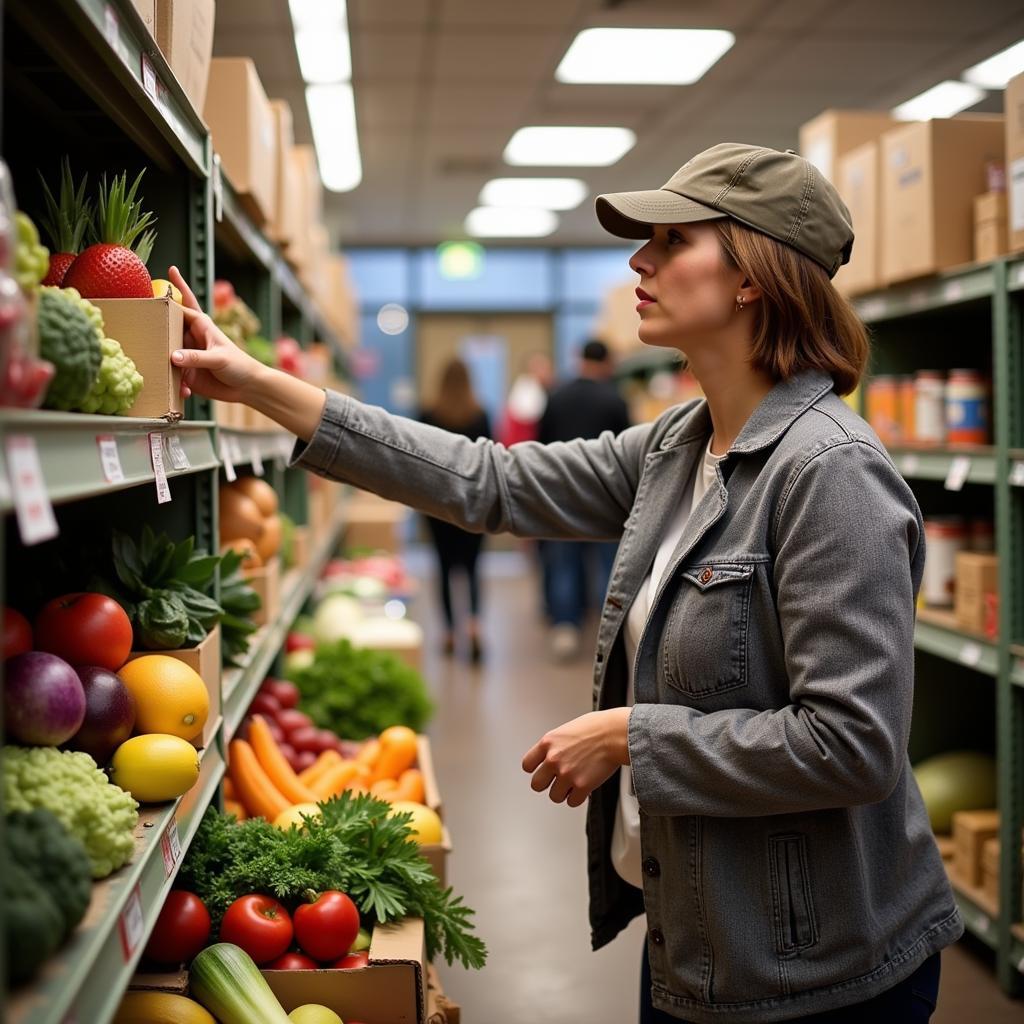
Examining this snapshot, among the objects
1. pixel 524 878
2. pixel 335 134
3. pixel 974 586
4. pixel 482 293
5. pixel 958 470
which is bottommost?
pixel 524 878

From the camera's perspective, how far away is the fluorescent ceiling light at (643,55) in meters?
6.36

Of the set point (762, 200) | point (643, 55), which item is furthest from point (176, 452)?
point (643, 55)

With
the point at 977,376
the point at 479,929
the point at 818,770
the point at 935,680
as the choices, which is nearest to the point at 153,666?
the point at 818,770

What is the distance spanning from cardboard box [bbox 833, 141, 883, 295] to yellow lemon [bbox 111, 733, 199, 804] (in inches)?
119

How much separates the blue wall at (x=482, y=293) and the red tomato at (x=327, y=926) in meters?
12.2

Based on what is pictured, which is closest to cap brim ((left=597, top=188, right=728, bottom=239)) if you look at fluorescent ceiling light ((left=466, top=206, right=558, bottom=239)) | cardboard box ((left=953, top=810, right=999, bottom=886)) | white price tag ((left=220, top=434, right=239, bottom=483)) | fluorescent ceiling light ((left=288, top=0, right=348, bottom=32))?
white price tag ((left=220, top=434, right=239, bottom=483))

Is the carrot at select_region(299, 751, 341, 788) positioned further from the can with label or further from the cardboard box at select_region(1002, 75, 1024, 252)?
the cardboard box at select_region(1002, 75, 1024, 252)

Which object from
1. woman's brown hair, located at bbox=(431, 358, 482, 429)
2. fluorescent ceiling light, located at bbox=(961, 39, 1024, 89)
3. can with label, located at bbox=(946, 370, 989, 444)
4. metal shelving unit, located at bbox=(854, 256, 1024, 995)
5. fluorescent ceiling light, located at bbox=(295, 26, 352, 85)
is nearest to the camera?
metal shelving unit, located at bbox=(854, 256, 1024, 995)

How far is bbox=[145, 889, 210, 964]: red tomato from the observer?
1.79 metres

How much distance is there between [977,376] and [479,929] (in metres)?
2.28

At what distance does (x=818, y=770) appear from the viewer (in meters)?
1.46

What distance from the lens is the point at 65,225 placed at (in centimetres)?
168

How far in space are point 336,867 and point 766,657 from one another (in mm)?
864

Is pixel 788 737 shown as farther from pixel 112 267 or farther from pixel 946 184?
pixel 946 184
